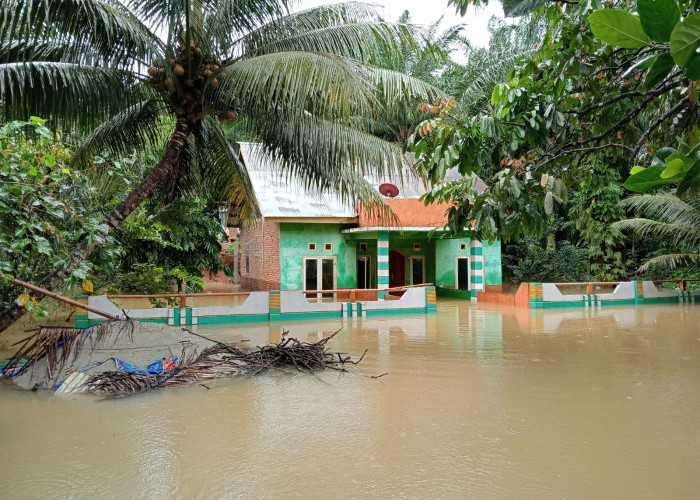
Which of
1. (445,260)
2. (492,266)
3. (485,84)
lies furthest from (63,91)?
(485,84)

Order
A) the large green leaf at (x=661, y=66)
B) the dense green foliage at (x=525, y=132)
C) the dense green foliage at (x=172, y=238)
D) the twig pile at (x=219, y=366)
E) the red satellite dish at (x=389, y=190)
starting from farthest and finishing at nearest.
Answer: the red satellite dish at (x=389, y=190)
the dense green foliage at (x=172, y=238)
the twig pile at (x=219, y=366)
the dense green foliage at (x=525, y=132)
the large green leaf at (x=661, y=66)

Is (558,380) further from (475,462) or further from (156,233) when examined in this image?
(156,233)

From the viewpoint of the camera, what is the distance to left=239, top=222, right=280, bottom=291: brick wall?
1836 centimetres

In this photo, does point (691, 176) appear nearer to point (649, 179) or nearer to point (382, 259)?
point (649, 179)

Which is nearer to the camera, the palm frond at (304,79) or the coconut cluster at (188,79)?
the palm frond at (304,79)

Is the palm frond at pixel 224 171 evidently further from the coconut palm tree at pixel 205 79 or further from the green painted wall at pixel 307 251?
the green painted wall at pixel 307 251

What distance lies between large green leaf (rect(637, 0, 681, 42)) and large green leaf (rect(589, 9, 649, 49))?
22 mm

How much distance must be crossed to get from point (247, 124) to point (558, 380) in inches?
251

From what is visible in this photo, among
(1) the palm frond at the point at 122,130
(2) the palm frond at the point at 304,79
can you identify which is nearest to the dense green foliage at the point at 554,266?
(2) the palm frond at the point at 304,79

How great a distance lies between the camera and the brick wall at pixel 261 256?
60.2 feet

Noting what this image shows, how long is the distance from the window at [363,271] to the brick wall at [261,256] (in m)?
3.06

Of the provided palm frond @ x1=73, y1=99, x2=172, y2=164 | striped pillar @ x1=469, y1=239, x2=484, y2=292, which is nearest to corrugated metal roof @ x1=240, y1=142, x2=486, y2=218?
striped pillar @ x1=469, y1=239, x2=484, y2=292

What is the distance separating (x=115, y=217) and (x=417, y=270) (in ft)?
Result: 48.3

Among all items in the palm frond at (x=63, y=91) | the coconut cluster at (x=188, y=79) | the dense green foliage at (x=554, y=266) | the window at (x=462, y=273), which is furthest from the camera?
the dense green foliage at (x=554, y=266)
